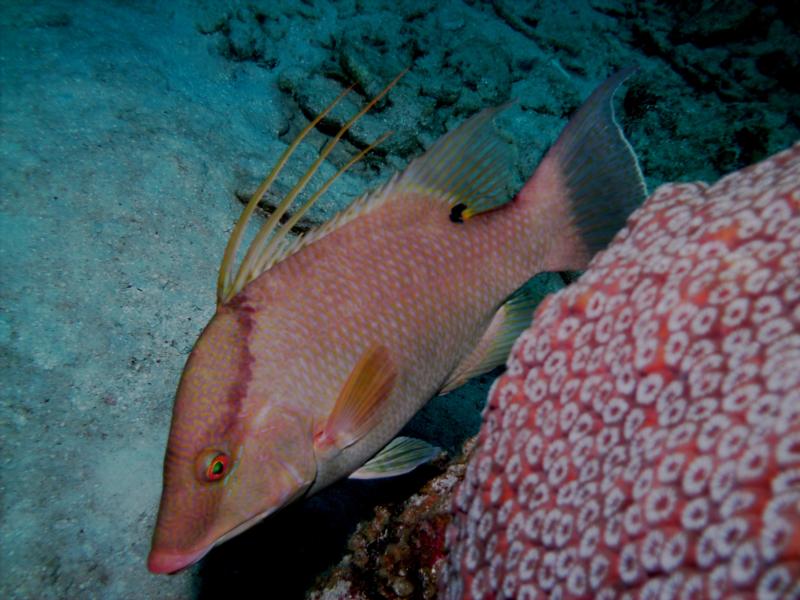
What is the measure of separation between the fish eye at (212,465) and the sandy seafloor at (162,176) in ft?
2.97

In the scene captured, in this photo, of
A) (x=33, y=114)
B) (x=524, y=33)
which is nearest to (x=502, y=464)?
(x=33, y=114)

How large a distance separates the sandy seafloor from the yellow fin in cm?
77

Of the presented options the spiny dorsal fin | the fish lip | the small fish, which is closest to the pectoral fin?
the small fish

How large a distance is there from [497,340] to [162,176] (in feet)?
8.90

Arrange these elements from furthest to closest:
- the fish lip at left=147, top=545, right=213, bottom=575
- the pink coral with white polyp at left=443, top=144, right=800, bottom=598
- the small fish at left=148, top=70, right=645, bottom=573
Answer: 1. the small fish at left=148, top=70, right=645, bottom=573
2. the fish lip at left=147, top=545, right=213, bottom=575
3. the pink coral with white polyp at left=443, top=144, right=800, bottom=598

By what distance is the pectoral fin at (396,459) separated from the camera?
2.11 m

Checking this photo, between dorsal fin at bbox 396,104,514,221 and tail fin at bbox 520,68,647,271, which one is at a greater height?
tail fin at bbox 520,68,647,271

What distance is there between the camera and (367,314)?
1952 millimetres

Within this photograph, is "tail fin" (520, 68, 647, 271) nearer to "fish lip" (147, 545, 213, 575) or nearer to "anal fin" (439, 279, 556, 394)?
"anal fin" (439, 279, 556, 394)

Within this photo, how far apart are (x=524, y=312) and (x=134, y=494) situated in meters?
2.16

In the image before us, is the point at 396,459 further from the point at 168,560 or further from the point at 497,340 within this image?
the point at 168,560

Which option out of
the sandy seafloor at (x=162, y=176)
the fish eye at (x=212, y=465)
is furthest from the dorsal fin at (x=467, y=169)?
the fish eye at (x=212, y=465)

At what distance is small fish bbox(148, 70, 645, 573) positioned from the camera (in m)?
1.71

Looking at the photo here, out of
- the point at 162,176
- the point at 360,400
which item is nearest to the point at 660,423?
the point at 360,400
